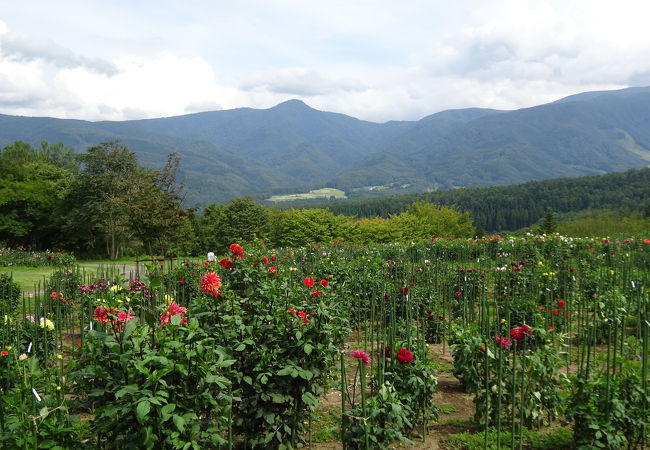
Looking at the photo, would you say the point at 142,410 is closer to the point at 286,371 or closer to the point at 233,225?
the point at 286,371

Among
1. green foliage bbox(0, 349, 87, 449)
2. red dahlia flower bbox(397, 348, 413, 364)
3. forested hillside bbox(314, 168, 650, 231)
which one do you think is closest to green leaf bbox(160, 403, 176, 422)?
green foliage bbox(0, 349, 87, 449)

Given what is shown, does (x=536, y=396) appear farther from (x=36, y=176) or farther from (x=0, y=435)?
(x=36, y=176)

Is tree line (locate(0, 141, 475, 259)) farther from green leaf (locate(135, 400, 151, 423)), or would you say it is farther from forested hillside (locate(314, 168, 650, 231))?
forested hillside (locate(314, 168, 650, 231))

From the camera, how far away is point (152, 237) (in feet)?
66.3

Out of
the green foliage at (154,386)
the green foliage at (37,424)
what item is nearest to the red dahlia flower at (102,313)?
the green foliage at (154,386)

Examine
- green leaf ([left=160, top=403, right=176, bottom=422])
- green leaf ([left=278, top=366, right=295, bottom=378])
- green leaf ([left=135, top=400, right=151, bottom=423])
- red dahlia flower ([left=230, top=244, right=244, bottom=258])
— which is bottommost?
green leaf ([left=278, top=366, right=295, bottom=378])

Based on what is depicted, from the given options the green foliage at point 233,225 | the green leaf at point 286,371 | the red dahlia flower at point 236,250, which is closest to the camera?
the green leaf at point 286,371

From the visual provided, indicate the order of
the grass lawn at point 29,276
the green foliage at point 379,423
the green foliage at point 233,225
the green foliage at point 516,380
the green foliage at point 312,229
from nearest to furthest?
the green foliage at point 379,423 → the green foliage at point 516,380 → the grass lawn at point 29,276 → the green foliage at point 312,229 → the green foliage at point 233,225

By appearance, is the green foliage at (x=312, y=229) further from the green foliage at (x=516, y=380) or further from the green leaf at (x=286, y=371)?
the green leaf at (x=286, y=371)

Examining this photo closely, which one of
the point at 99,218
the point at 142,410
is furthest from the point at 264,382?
the point at 99,218

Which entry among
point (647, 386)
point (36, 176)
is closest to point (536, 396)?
point (647, 386)

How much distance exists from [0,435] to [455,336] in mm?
4712

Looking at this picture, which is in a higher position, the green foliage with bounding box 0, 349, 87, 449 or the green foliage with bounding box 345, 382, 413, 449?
the green foliage with bounding box 0, 349, 87, 449

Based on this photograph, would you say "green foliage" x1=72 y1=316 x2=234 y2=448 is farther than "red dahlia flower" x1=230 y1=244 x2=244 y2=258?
No
